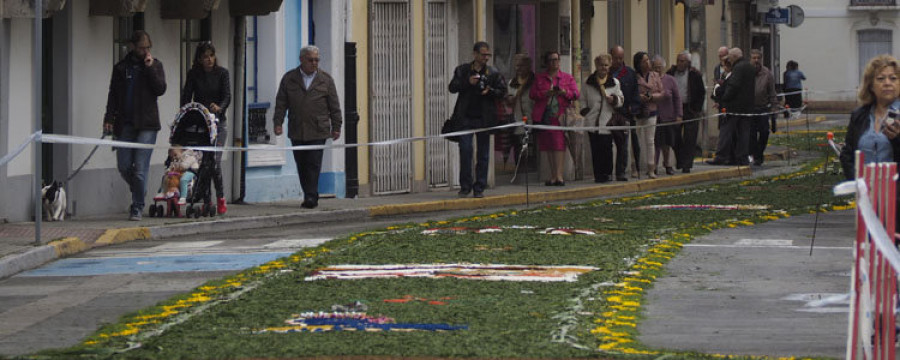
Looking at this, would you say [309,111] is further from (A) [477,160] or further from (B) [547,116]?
(B) [547,116]

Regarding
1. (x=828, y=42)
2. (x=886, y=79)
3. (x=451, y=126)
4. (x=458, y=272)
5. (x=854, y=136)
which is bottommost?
(x=458, y=272)

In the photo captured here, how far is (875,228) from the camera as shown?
8141mm

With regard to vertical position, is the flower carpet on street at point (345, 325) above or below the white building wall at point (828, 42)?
below

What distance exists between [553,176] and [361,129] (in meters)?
3.33

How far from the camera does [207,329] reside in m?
10.6

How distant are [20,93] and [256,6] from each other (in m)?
4.12

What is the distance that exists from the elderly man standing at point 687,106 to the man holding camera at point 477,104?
672 cm

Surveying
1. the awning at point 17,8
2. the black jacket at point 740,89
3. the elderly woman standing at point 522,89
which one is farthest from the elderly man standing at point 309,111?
the black jacket at point 740,89

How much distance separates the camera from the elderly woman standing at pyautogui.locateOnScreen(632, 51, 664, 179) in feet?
90.9

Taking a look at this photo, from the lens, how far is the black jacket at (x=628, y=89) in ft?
88.4

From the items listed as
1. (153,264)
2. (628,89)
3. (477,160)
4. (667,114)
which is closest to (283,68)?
(477,160)

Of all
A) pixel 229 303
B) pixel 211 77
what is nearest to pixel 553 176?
pixel 211 77

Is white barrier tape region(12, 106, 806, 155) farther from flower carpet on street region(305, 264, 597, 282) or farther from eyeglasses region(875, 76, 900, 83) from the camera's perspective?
eyeglasses region(875, 76, 900, 83)

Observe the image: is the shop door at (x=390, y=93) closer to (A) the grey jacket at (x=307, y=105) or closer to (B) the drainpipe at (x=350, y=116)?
(B) the drainpipe at (x=350, y=116)
